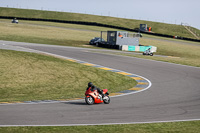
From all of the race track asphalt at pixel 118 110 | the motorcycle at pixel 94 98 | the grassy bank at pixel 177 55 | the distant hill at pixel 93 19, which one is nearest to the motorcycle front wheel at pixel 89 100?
the motorcycle at pixel 94 98

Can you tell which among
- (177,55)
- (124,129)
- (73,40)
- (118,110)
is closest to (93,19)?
(73,40)

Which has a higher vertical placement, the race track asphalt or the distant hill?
the distant hill

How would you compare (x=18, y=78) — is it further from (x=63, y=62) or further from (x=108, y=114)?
(x=108, y=114)

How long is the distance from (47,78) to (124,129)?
12.8 metres

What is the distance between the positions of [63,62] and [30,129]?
1773 cm

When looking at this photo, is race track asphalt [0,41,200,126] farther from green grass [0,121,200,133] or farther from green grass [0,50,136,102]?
green grass [0,50,136,102]

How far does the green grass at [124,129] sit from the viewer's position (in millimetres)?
9750

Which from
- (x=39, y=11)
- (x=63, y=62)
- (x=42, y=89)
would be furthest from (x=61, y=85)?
(x=39, y=11)

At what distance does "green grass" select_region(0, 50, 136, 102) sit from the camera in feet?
63.9

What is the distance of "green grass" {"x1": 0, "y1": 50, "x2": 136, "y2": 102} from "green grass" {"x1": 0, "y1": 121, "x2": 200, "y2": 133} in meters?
6.76

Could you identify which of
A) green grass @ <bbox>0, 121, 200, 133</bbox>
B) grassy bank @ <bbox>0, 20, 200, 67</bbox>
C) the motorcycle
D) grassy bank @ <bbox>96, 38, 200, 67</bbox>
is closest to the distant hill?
grassy bank @ <bbox>0, 20, 200, 67</bbox>

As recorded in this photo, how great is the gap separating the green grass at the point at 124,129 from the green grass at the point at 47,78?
6.76 m

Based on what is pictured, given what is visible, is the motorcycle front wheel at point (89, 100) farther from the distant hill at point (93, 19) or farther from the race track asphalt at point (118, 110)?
the distant hill at point (93, 19)

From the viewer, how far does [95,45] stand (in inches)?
2176
